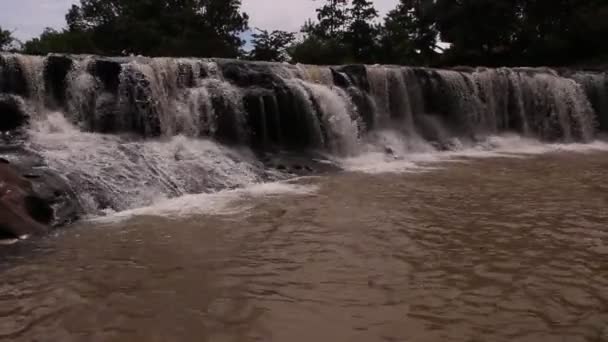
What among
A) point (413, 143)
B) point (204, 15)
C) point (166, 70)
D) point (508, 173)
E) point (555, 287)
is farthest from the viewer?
point (204, 15)

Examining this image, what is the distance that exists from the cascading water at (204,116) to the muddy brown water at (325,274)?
1.90 m

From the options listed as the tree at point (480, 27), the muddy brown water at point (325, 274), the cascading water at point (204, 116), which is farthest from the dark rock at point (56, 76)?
the tree at point (480, 27)

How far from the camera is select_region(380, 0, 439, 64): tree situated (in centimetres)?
3272

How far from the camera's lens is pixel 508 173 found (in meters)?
10.3

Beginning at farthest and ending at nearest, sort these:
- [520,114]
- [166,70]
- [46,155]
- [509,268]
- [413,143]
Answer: [520,114] < [413,143] < [166,70] < [46,155] < [509,268]

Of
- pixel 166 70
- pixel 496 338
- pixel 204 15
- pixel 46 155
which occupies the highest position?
pixel 204 15

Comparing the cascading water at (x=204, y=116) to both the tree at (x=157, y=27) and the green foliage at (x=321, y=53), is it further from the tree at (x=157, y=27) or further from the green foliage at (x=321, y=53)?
the tree at (x=157, y=27)

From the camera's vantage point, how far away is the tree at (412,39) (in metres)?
32.7

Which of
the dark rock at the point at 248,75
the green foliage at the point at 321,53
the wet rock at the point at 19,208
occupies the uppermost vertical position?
the green foliage at the point at 321,53

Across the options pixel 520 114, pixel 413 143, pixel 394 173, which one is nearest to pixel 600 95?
pixel 520 114

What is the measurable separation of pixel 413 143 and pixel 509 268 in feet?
34.2

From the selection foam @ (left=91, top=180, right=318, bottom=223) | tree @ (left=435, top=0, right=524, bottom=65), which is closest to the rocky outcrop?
foam @ (left=91, top=180, right=318, bottom=223)

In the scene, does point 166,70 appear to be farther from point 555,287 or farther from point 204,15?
point 204,15

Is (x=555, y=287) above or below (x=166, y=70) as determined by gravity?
below
